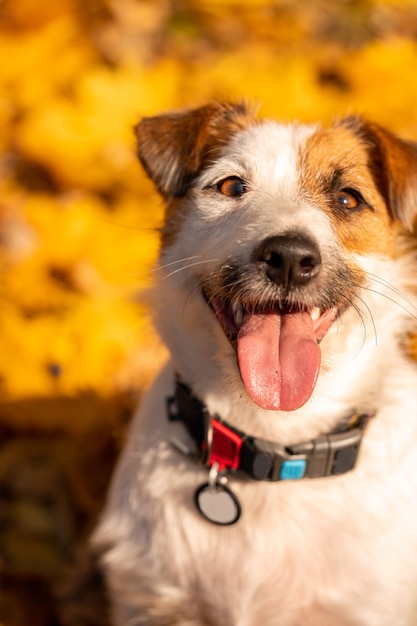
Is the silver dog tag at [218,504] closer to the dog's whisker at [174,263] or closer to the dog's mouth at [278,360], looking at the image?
the dog's mouth at [278,360]

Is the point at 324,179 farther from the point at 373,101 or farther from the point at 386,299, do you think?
the point at 373,101

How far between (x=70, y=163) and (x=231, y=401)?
371 centimetres

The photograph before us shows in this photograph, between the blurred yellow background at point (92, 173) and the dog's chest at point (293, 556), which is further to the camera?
the blurred yellow background at point (92, 173)

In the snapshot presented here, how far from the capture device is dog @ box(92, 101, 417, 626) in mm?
2332

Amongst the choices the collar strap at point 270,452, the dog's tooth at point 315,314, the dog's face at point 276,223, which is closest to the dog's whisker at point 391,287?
the dog's face at point 276,223

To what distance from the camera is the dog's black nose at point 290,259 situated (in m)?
2.16

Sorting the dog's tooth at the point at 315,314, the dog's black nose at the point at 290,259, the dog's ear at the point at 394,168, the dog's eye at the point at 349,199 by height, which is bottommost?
the dog's tooth at the point at 315,314

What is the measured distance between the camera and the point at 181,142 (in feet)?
9.09

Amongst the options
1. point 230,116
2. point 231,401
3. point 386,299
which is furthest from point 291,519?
point 230,116

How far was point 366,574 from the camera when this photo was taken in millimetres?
2406

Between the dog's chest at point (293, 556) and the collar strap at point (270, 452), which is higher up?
the collar strap at point (270, 452)

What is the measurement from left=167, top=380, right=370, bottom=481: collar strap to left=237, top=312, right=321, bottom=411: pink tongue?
243 mm

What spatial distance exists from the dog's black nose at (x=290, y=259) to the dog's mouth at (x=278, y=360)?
0.53 ft

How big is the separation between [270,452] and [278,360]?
353mm
